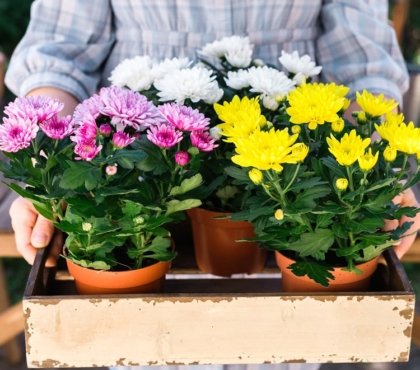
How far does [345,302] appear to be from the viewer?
2.22ft

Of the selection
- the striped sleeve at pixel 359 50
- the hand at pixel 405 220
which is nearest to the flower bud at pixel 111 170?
the hand at pixel 405 220

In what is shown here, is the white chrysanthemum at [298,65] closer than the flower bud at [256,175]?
No

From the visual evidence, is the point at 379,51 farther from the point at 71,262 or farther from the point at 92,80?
the point at 71,262

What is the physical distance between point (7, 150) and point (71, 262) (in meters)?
0.14

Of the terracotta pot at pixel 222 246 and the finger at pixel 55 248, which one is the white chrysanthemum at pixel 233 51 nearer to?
the terracotta pot at pixel 222 246

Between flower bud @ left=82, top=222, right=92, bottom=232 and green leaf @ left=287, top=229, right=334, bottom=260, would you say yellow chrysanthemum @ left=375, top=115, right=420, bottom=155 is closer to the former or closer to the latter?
green leaf @ left=287, top=229, right=334, bottom=260

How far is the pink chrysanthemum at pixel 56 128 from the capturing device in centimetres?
66

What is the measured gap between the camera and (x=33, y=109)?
67cm

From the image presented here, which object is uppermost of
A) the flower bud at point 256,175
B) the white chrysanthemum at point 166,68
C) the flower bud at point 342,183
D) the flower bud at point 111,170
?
the white chrysanthemum at point 166,68

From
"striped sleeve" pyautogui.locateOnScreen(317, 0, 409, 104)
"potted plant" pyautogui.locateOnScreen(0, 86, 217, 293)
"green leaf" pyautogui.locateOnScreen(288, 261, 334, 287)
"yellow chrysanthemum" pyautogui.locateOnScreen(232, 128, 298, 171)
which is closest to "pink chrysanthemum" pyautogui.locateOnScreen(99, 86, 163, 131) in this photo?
"potted plant" pyautogui.locateOnScreen(0, 86, 217, 293)

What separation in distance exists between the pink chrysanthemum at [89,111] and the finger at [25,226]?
6.3 inches

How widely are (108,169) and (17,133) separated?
100mm

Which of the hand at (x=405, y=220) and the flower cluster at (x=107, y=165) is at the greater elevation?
the flower cluster at (x=107, y=165)

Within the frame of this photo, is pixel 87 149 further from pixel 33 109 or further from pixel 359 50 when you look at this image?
pixel 359 50
